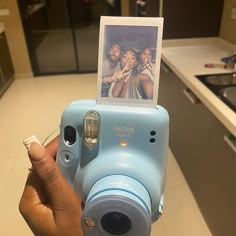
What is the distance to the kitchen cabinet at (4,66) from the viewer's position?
3264mm

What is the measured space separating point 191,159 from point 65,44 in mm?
3214

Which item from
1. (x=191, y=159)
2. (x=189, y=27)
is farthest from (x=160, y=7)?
(x=191, y=159)

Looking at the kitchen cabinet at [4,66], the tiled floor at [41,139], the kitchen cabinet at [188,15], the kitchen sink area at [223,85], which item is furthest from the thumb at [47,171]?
the kitchen cabinet at [4,66]

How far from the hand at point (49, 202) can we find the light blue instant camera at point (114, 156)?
3 centimetres

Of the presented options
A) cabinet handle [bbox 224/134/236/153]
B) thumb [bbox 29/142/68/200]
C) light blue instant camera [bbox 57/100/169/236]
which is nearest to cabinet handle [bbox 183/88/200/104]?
cabinet handle [bbox 224/134/236/153]

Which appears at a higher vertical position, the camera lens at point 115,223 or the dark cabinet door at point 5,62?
the camera lens at point 115,223

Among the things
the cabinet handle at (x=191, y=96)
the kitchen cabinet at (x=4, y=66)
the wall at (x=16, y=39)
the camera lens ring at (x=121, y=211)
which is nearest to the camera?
the camera lens ring at (x=121, y=211)

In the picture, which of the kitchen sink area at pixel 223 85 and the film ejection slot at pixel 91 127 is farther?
the kitchen sink area at pixel 223 85

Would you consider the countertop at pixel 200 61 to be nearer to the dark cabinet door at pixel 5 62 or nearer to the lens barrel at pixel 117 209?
the lens barrel at pixel 117 209

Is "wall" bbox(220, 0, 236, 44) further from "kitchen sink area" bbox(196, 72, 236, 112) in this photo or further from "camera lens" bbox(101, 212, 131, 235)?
"camera lens" bbox(101, 212, 131, 235)

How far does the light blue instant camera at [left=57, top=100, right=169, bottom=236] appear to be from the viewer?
42 centimetres

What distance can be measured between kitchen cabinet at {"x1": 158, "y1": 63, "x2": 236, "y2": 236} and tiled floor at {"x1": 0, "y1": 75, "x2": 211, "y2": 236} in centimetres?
9

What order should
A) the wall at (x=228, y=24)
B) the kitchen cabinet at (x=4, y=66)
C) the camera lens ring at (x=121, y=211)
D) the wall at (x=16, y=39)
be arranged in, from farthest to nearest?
the wall at (x=16, y=39), the kitchen cabinet at (x=4, y=66), the wall at (x=228, y=24), the camera lens ring at (x=121, y=211)

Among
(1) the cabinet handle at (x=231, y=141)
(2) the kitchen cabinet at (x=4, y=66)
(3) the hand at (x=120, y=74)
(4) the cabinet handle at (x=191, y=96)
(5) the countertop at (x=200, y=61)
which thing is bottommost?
(2) the kitchen cabinet at (x=4, y=66)
